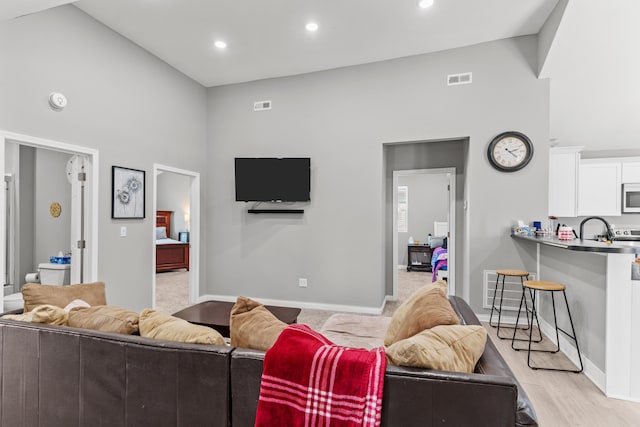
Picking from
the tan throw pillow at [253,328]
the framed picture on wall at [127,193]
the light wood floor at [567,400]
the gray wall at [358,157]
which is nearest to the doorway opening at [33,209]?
the framed picture on wall at [127,193]

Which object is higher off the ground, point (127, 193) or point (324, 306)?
point (127, 193)

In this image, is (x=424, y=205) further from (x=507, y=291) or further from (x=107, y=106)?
(x=107, y=106)

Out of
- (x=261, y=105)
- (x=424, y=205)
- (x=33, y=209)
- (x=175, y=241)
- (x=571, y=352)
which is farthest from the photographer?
(x=424, y=205)

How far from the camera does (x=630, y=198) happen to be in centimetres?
485

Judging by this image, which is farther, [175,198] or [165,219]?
[175,198]

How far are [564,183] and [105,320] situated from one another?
513cm

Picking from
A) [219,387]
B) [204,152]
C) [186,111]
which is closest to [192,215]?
[204,152]

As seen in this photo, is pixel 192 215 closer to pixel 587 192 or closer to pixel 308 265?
Answer: pixel 308 265

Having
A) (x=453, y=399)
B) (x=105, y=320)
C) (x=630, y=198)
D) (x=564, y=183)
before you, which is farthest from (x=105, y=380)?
(x=630, y=198)

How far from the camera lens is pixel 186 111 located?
467 centimetres

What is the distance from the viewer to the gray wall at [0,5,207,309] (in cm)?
275

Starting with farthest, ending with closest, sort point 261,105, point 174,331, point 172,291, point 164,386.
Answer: point 172,291
point 261,105
point 174,331
point 164,386

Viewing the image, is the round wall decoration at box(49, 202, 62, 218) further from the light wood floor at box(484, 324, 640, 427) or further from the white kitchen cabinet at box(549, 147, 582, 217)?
the white kitchen cabinet at box(549, 147, 582, 217)

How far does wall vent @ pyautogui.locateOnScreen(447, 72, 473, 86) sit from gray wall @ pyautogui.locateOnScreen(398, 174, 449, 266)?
4.15 m
